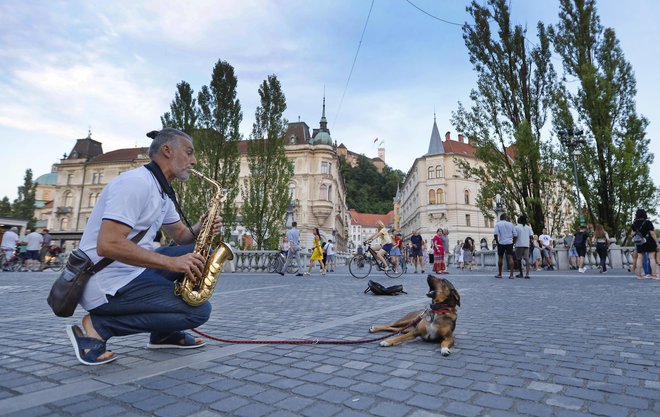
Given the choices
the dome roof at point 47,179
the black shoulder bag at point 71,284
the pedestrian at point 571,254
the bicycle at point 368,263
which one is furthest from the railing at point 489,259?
the dome roof at point 47,179

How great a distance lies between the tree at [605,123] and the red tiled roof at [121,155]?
62.8 meters

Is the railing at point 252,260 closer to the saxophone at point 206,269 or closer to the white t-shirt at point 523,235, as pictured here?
the white t-shirt at point 523,235

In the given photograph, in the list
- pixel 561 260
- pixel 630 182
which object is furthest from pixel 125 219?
pixel 630 182

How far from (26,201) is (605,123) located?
8938cm

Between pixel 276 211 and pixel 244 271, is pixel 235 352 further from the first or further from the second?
pixel 276 211

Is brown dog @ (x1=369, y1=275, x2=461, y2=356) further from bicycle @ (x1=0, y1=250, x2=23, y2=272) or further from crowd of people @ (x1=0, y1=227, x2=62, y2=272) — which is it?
bicycle @ (x1=0, y1=250, x2=23, y2=272)

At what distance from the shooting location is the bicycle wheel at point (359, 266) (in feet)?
45.2

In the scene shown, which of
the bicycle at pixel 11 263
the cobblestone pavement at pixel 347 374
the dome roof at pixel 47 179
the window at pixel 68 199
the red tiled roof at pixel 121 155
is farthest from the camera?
the dome roof at pixel 47 179

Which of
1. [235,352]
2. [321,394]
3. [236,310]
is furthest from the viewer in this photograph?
[236,310]

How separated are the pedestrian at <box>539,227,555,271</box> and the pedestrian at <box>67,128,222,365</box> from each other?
1859 centimetres

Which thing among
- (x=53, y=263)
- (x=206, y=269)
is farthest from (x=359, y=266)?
(x=53, y=263)

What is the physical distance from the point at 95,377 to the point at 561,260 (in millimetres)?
20244

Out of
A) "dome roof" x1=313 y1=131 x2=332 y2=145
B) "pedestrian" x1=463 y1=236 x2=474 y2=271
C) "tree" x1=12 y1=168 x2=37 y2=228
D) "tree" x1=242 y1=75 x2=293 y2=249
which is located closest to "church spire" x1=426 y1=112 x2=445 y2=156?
"dome roof" x1=313 y1=131 x2=332 y2=145

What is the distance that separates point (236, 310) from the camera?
5289mm
